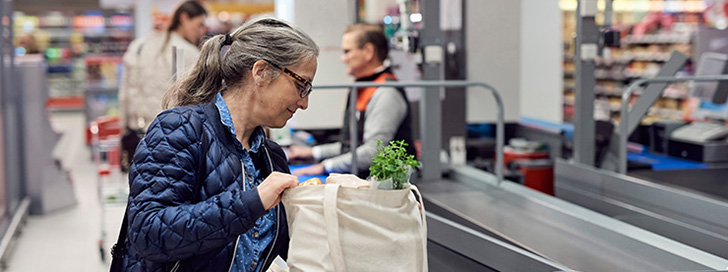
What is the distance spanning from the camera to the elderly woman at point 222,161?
5.57 feet

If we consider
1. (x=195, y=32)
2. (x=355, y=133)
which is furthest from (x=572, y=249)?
(x=195, y=32)

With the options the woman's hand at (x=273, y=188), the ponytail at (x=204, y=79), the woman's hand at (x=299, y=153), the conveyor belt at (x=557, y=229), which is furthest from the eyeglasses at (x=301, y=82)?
the woman's hand at (x=299, y=153)

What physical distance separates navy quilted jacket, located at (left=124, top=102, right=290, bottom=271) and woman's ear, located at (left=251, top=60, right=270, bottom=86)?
127 mm

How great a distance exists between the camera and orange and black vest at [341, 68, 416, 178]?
4191 mm

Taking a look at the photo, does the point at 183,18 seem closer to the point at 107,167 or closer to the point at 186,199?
the point at 107,167

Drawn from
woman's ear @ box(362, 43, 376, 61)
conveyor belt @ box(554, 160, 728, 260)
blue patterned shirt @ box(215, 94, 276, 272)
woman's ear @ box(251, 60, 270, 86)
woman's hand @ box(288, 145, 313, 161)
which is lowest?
conveyor belt @ box(554, 160, 728, 260)

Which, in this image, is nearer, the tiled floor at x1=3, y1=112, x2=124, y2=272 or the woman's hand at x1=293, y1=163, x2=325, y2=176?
the woman's hand at x1=293, y1=163, x2=325, y2=176

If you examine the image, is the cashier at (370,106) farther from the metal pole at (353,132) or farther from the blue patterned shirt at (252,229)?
the blue patterned shirt at (252,229)

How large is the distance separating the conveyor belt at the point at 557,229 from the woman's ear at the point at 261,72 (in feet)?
5.14

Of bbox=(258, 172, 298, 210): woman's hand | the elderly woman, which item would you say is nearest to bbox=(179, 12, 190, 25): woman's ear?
the elderly woman

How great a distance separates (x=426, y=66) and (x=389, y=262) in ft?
10.8

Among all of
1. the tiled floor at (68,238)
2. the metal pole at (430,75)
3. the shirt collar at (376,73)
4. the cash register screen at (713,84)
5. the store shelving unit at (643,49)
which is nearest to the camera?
the shirt collar at (376,73)

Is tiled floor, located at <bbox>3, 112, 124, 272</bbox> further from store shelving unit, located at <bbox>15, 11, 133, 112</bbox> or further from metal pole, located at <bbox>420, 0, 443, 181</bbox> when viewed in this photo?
store shelving unit, located at <bbox>15, 11, 133, 112</bbox>

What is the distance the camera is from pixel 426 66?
498cm
